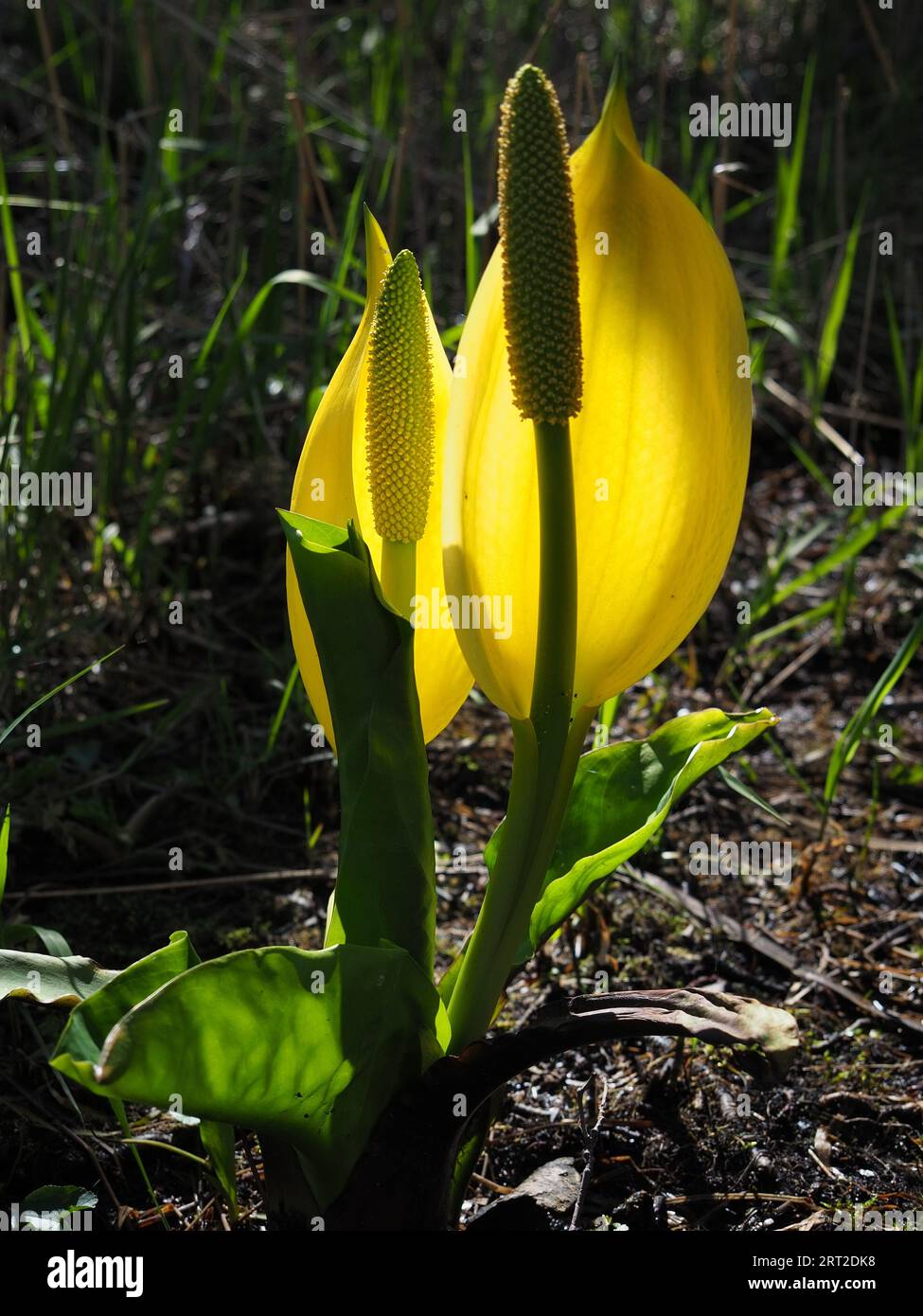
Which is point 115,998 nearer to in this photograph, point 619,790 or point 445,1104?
point 445,1104

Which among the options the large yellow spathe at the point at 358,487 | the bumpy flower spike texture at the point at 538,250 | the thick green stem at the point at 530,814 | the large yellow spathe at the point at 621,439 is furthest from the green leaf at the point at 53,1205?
the bumpy flower spike texture at the point at 538,250

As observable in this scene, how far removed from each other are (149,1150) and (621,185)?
1.11 metres

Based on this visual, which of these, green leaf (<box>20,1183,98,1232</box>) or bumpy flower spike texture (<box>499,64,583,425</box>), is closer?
bumpy flower spike texture (<box>499,64,583,425</box>)

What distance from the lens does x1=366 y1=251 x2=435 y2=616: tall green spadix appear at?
3.59ft

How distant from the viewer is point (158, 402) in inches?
117

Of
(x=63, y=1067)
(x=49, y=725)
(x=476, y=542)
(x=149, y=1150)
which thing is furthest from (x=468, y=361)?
(x=49, y=725)

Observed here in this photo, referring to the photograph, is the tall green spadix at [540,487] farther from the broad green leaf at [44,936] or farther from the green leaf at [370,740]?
the broad green leaf at [44,936]

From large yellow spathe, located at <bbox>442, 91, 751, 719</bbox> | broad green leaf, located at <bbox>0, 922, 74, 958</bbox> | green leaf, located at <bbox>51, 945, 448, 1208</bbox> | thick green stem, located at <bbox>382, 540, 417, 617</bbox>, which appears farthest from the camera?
broad green leaf, located at <bbox>0, 922, 74, 958</bbox>

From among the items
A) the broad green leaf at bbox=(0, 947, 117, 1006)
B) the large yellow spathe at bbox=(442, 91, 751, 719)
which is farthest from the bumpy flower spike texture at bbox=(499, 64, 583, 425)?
the broad green leaf at bbox=(0, 947, 117, 1006)

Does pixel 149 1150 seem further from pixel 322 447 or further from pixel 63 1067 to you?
pixel 322 447

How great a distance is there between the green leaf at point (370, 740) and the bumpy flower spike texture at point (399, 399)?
0.21ft

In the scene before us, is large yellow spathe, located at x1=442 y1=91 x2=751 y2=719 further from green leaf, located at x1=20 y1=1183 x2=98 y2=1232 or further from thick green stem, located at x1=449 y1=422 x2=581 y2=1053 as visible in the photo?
green leaf, located at x1=20 y1=1183 x2=98 y2=1232

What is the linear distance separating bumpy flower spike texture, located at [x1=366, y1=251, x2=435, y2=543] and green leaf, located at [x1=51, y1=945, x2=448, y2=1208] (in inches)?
15.2

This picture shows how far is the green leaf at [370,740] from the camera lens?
42.3 inches
